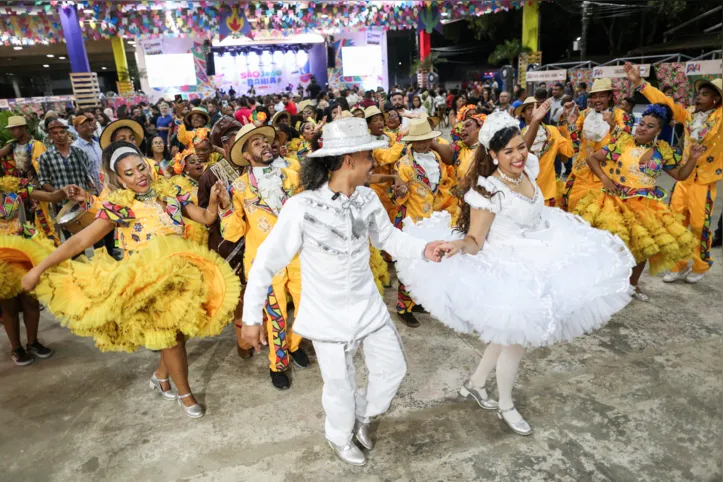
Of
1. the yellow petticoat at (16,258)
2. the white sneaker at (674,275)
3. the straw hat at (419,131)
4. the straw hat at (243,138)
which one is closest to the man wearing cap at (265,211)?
the straw hat at (243,138)

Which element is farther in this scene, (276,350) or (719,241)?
(719,241)

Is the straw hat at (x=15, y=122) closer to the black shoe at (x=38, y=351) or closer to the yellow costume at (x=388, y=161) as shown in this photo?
the black shoe at (x=38, y=351)

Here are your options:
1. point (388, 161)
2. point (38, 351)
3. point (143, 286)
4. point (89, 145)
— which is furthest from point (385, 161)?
point (89, 145)

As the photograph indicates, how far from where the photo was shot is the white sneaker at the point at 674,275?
16.5ft

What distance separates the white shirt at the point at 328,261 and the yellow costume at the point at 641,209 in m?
2.47

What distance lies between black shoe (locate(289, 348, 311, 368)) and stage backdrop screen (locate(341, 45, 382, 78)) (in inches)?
1129

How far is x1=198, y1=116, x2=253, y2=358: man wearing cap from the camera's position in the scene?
12.3ft

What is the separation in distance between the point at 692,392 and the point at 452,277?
1894 millimetres

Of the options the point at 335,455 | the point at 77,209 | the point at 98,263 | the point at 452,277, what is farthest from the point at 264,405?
the point at 77,209

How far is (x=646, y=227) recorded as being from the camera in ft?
13.9

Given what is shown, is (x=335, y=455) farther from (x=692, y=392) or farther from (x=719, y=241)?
(x=719, y=241)

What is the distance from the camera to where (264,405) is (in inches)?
134

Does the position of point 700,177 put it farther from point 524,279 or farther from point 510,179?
point 524,279

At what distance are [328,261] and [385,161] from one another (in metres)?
2.16
